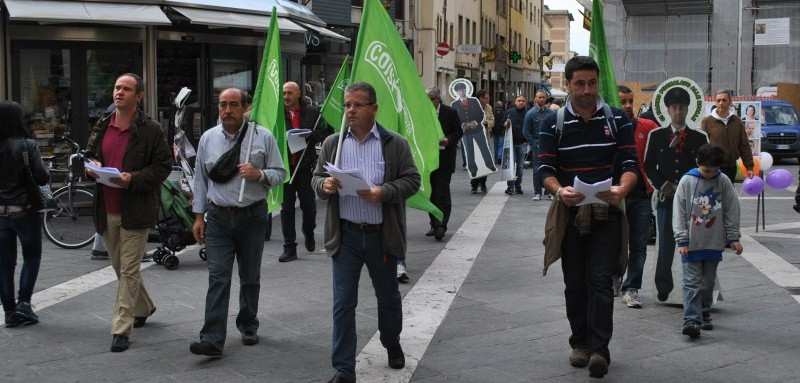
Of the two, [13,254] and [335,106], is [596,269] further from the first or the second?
[335,106]

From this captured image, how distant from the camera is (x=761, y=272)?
31.8 ft

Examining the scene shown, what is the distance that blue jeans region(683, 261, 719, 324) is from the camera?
692 centimetres

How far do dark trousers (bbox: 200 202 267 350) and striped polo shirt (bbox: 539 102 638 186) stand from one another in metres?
1.87

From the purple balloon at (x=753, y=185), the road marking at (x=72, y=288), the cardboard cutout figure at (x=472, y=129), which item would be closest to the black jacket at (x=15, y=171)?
the road marking at (x=72, y=288)

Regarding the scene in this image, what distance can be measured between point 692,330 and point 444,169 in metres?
5.57

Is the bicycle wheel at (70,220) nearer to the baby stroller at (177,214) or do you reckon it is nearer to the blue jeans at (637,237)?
the baby stroller at (177,214)

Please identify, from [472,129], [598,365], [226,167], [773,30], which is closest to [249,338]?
[226,167]

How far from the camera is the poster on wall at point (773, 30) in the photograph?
2861 cm

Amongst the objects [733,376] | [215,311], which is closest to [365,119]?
[215,311]

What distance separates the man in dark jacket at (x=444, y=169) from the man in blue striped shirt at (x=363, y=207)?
5817 mm

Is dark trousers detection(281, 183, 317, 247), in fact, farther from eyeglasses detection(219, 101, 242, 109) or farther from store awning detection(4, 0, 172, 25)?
store awning detection(4, 0, 172, 25)

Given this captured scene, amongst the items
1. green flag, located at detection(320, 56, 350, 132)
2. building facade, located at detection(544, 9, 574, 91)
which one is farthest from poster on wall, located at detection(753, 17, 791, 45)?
building facade, located at detection(544, 9, 574, 91)

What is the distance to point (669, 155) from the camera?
771 cm

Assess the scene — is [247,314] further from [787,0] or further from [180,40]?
[787,0]
